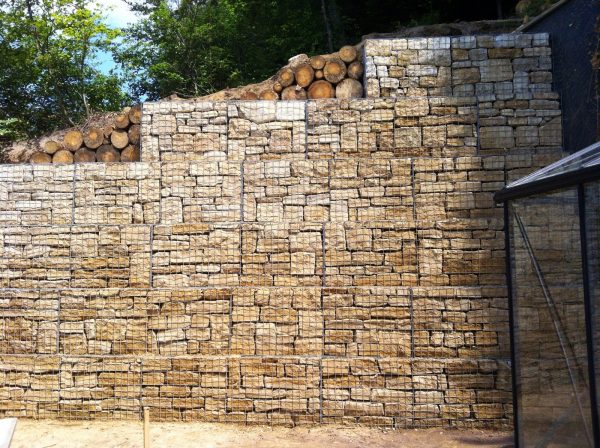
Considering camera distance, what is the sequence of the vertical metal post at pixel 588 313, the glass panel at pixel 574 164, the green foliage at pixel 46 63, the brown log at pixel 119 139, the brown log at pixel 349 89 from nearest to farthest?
the vertical metal post at pixel 588 313 → the glass panel at pixel 574 164 → the brown log at pixel 349 89 → the brown log at pixel 119 139 → the green foliage at pixel 46 63

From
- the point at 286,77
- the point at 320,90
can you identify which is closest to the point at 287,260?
the point at 320,90

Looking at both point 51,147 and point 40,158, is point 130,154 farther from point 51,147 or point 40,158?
point 40,158

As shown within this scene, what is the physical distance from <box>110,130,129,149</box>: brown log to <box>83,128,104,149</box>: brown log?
6.0 inches

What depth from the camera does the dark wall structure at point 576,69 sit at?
7164mm

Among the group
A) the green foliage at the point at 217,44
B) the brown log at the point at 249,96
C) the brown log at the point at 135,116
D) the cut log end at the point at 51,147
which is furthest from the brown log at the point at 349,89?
the green foliage at the point at 217,44

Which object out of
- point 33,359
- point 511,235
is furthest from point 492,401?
point 33,359

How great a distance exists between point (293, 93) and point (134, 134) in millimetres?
2084

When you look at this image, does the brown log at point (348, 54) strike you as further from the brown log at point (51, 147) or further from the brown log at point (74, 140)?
the brown log at point (51, 147)

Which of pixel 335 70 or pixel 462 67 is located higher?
pixel 335 70

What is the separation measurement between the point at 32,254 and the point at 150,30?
11346 millimetres

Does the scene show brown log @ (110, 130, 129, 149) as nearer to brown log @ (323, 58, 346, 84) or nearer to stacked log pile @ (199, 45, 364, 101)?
stacked log pile @ (199, 45, 364, 101)

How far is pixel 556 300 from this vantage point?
4.56 m

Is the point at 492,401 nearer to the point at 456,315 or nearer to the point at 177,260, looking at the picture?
the point at 456,315

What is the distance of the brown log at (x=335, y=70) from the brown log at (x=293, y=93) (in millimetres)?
390
